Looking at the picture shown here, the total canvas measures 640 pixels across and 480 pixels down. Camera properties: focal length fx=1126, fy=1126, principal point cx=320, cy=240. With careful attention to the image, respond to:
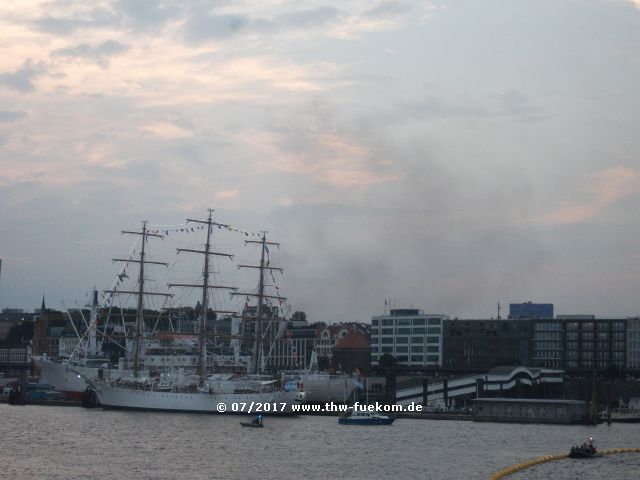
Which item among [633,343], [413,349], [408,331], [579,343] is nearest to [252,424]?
[579,343]

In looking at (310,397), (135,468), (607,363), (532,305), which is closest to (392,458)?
(135,468)

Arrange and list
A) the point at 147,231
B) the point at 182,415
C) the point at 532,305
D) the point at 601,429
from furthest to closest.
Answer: the point at 532,305 < the point at 147,231 < the point at 182,415 < the point at 601,429

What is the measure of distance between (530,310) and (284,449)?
121 meters

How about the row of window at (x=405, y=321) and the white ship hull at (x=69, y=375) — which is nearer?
the white ship hull at (x=69, y=375)

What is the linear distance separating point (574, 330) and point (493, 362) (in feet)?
46.1

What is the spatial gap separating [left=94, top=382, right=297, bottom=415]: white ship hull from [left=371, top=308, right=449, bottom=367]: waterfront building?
2704 inches

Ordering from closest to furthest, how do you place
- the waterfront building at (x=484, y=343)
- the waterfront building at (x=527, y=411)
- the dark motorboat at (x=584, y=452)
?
the dark motorboat at (x=584, y=452) → the waterfront building at (x=527, y=411) → the waterfront building at (x=484, y=343)

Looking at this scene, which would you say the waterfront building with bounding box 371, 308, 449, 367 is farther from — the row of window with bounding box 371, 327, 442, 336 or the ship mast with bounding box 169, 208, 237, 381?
the ship mast with bounding box 169, 208, 237, 381

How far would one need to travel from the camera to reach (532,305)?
192500mm

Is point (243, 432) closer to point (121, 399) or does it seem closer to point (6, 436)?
point (6, 436)

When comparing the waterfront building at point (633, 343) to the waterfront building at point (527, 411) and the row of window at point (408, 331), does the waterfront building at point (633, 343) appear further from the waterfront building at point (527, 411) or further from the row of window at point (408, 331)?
the waterfront building at point (527, 411)

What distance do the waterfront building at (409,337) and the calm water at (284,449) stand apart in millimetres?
74013

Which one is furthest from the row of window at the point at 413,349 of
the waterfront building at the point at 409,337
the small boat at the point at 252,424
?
the small boat at the point at 252,424

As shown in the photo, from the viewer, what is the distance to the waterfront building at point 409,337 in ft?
615
